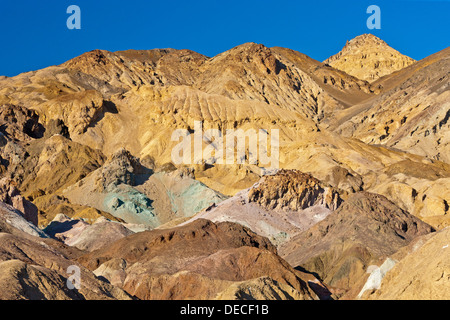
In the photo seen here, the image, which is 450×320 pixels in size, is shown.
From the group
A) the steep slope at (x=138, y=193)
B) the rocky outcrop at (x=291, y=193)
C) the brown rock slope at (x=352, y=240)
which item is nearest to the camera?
the brown rock slope at (x=352, y=240)

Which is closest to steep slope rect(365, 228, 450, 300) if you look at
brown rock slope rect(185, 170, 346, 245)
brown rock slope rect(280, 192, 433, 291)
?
brown rock slope rect(280, 192, 433, 291)

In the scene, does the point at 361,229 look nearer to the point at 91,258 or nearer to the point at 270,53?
the point at 91,258

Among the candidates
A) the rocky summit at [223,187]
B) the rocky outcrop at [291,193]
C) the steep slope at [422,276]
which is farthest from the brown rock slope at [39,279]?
the rocky outcrop at [291,193]

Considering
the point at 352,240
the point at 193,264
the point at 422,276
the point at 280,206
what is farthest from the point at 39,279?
the point at 280,206

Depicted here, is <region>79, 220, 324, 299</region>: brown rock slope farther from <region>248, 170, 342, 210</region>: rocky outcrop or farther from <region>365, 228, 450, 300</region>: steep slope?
<region>248, 170, 342, 210</region>: rocky outcrop

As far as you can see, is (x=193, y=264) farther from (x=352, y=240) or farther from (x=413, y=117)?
(x=413, y=117)

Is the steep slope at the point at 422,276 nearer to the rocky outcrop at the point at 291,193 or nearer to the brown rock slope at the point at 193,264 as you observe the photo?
the brown rock slope at the point at 193,264

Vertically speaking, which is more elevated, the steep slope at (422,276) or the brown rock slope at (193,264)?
the brown rock slope at (193,264)

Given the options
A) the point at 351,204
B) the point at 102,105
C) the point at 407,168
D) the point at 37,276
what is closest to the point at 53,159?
the point at 102,105
